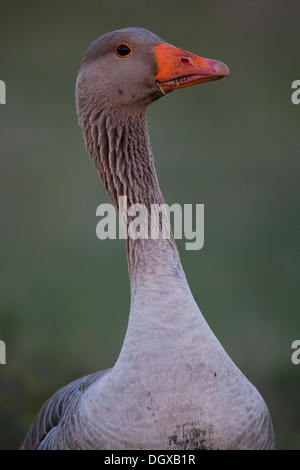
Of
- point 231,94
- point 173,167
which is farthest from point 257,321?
point 231,94

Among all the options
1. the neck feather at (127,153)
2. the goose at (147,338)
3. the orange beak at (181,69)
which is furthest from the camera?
the neck feather at (127,153)

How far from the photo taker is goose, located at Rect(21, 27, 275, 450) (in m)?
1.94

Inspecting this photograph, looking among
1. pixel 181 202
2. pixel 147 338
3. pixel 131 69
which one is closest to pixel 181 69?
pixel 131 69

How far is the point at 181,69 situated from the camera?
215 cm

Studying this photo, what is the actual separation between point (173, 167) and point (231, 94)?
102 cm

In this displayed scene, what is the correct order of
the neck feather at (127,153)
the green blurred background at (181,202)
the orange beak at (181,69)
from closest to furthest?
the orange beak at (181,69)
the neck feather at (127,153)
the green blurred background at (181,202)

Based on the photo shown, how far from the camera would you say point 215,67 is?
2.08m

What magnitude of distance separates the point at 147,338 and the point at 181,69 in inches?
37.1

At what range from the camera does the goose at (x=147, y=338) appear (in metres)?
1.94

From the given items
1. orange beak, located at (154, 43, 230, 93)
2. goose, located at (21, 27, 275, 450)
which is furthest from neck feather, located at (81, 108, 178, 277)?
orange beak, located at (154, 43, 230, 93)

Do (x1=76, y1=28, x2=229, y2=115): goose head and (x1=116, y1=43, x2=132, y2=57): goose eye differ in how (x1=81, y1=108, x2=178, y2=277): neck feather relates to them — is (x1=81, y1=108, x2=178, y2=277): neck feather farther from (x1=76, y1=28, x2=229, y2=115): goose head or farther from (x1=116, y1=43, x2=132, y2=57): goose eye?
(x1=116, y1=43, x2=132, y2=57): goose eye

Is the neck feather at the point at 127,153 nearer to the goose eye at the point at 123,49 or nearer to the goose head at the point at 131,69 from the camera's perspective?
the goose head at the point at 131,69

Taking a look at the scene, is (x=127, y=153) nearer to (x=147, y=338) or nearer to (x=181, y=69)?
(x=181, y=69)

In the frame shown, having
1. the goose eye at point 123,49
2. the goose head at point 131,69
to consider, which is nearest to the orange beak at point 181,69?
the goose head at point 131,69
